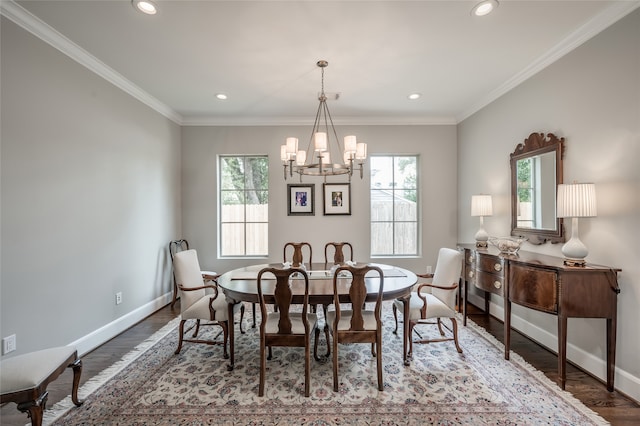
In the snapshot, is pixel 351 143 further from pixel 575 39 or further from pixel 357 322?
pixel 575 39

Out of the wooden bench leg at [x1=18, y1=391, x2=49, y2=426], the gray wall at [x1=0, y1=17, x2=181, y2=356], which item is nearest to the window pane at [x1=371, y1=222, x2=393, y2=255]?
the gray wall at [x1=0, y1=17, x2=181, y2=356]

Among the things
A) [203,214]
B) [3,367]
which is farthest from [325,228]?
[3,367]

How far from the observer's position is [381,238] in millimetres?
4703

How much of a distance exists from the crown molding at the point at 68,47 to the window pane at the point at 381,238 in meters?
3.68

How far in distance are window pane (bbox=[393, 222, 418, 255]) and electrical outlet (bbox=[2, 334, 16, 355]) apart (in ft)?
14.3

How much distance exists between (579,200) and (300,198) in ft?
A: 10.9

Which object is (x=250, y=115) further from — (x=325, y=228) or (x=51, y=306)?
(x=51, y=306)

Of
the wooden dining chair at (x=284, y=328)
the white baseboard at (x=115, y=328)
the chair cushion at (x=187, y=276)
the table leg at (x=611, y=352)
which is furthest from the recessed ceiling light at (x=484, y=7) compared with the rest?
the white baseboard at (x=115, y=328)

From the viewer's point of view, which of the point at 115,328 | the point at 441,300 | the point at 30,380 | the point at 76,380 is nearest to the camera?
the point at 30,380

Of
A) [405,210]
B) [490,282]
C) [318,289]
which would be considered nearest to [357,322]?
[318,289]

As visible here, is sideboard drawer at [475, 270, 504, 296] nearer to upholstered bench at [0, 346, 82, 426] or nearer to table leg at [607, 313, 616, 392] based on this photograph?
table leg at [607, 313, 616, 392]

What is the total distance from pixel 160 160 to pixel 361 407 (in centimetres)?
385

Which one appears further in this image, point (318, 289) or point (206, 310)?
point (206, 310)

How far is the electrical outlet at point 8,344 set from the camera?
6.64 feet
